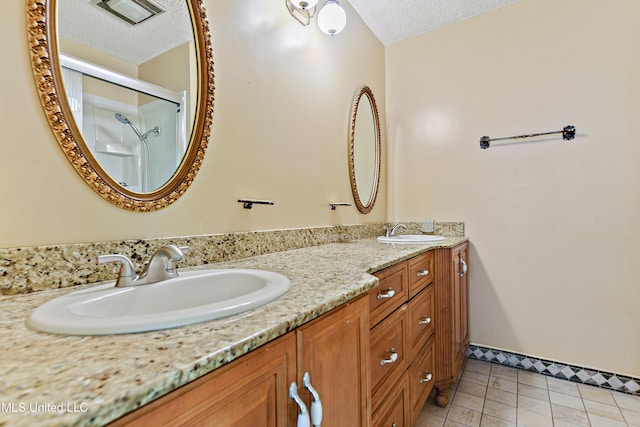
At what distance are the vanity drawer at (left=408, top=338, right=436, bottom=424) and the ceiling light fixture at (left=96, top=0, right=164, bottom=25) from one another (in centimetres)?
162

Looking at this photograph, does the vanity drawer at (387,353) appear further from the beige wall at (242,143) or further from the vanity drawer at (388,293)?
the beige wall at (242,143)

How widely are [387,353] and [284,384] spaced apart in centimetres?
67

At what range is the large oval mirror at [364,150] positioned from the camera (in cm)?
202

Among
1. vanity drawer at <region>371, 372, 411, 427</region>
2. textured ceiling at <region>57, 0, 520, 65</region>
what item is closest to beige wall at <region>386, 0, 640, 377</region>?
vanity drawer at <region>371, 372, 411, 427</region>

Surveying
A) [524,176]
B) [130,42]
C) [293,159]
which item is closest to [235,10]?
[130,42]

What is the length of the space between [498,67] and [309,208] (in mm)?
1714

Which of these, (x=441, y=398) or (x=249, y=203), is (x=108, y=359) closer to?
(x=249, y=203)

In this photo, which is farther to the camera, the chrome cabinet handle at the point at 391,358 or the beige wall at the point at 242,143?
the chrome cabinet handle at the point at 391,358

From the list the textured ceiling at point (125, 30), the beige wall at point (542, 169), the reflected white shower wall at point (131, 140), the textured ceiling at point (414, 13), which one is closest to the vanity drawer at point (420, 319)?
the beige wall at point (542, 169)

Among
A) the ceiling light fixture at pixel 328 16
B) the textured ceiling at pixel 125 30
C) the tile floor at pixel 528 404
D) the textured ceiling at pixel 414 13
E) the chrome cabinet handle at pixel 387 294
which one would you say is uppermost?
the textured ceiling at pixel 414 13

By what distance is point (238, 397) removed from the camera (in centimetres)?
44

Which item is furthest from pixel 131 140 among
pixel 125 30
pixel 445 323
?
pixel 445 323

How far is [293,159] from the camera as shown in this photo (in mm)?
1486

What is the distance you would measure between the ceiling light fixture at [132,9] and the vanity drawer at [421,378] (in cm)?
162
